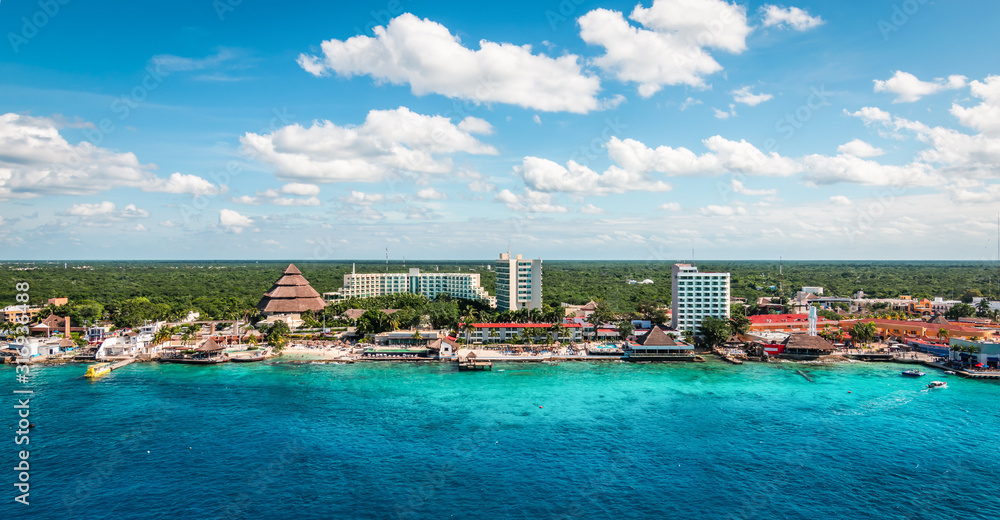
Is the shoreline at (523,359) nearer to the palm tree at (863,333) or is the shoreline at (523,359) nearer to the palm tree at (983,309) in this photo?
the palm tree at (863,333)

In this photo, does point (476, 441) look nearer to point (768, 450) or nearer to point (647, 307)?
point (768, 450)

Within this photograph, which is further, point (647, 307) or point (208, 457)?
point (647, 307)

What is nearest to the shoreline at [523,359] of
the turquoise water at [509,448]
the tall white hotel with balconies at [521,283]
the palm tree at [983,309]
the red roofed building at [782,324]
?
the turquoise water at [509,448]

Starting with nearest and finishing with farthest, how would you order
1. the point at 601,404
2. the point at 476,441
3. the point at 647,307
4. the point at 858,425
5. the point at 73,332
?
the point at 476,441 → the point at 858,425 → the point at 601,404 → the point at 73,332 → the point at 647,307

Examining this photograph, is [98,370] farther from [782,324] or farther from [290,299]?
[782,324]

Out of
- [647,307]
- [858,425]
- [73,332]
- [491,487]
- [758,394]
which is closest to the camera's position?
[491,487]

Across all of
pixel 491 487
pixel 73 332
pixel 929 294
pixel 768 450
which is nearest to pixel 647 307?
pixel 768 450
